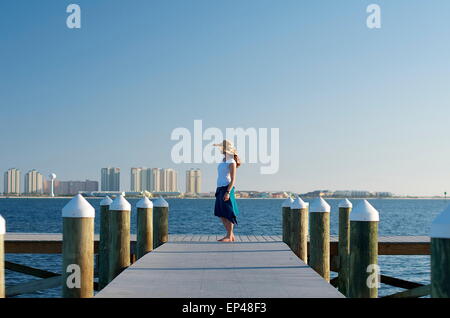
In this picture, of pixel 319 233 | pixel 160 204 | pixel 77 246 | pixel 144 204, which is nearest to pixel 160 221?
pixel 160 204

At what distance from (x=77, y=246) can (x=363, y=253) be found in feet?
10.6

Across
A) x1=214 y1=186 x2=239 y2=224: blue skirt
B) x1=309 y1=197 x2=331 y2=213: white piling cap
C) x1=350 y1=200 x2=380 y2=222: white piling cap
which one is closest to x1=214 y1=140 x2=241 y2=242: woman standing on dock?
x1=214 y1=186 x2=239 y2=224: blue skirt

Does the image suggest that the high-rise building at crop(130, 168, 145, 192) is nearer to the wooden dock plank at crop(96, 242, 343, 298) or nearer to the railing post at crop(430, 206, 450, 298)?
the wooden dock plank at crop(96, 242, 343, 298)

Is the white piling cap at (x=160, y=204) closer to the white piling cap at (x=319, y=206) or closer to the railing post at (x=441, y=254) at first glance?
the white piling cap at (x=319, y=206)

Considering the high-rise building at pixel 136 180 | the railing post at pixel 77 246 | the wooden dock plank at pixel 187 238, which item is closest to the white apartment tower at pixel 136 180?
the high-rise building at pixel 136 180

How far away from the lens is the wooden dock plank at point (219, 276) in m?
6.55

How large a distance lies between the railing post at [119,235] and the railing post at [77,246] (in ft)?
10.4

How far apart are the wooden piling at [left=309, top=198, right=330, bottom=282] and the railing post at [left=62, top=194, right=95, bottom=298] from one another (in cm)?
501

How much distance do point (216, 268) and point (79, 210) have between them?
2625 mm

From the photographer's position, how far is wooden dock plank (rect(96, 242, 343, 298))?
655 centimetres

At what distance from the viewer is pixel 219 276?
777 centimetres

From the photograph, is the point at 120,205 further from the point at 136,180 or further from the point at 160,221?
the point at 136,180
